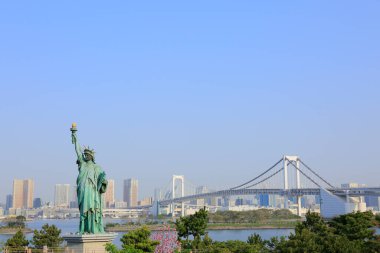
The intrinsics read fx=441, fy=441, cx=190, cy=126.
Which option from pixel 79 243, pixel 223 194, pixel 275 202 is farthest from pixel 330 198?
pixel 275 202

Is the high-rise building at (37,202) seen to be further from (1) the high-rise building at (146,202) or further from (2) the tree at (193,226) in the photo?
(2) the tree at (193,226)

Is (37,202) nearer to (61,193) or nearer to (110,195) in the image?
(61,193)

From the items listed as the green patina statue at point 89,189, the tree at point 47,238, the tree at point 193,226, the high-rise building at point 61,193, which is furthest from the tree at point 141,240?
the high-rise building at point 61,193

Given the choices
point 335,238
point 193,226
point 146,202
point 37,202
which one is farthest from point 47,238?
point 37,202

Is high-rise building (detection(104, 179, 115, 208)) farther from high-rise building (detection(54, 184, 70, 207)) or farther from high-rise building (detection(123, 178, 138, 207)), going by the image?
high-rise building (detection(54, 184, 70, 207))

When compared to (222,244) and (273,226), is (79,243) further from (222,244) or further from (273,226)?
(273,226)
